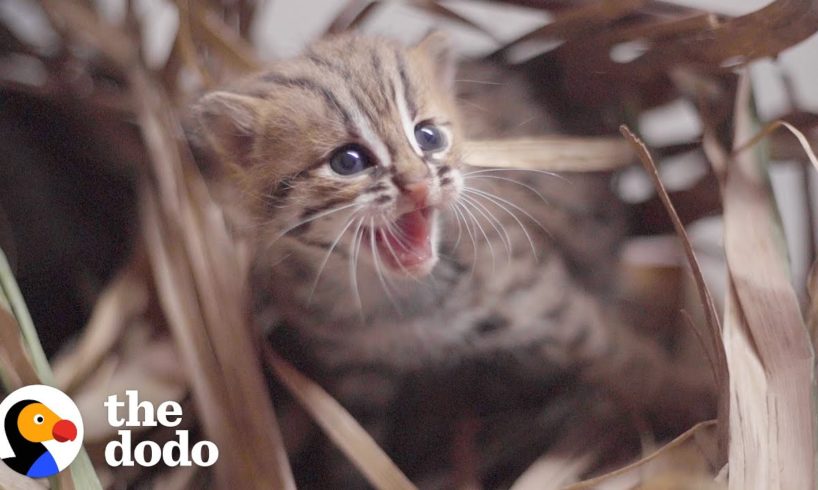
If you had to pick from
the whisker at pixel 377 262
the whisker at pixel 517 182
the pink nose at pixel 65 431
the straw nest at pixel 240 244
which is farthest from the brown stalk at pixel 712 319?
the pink nose at pixel 65 431

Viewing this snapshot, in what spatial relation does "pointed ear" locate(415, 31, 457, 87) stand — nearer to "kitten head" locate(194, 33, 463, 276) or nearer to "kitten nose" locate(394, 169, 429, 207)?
"kitten head" locate(194, 33, 463, 276)

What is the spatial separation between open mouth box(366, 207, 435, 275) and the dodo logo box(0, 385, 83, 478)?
28cm

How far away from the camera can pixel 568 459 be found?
0.80 metres

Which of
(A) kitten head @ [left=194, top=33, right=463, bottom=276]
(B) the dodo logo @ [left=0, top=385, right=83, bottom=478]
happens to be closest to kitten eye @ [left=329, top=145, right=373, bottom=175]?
(A) kitten head @ [left=194, top=33, right=463, bottom=276]

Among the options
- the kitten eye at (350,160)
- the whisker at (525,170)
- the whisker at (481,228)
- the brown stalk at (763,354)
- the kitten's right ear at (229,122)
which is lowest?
the brown stalk at (763,354)

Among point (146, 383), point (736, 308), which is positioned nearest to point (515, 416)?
point (736, 308)

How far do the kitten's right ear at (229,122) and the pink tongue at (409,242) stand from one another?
14cm

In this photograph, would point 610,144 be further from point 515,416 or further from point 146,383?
point 146,383

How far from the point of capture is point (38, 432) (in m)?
0.65

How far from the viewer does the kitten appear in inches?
25.9

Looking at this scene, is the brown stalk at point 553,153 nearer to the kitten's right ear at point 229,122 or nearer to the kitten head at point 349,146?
the kitten head at point 349,146

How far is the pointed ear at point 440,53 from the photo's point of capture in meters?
0.72

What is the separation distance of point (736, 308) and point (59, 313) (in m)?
0.62

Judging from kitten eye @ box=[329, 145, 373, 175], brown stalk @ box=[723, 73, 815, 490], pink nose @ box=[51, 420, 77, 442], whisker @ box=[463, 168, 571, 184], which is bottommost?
brown stalk @ box=[723, 73, 815, 490]
